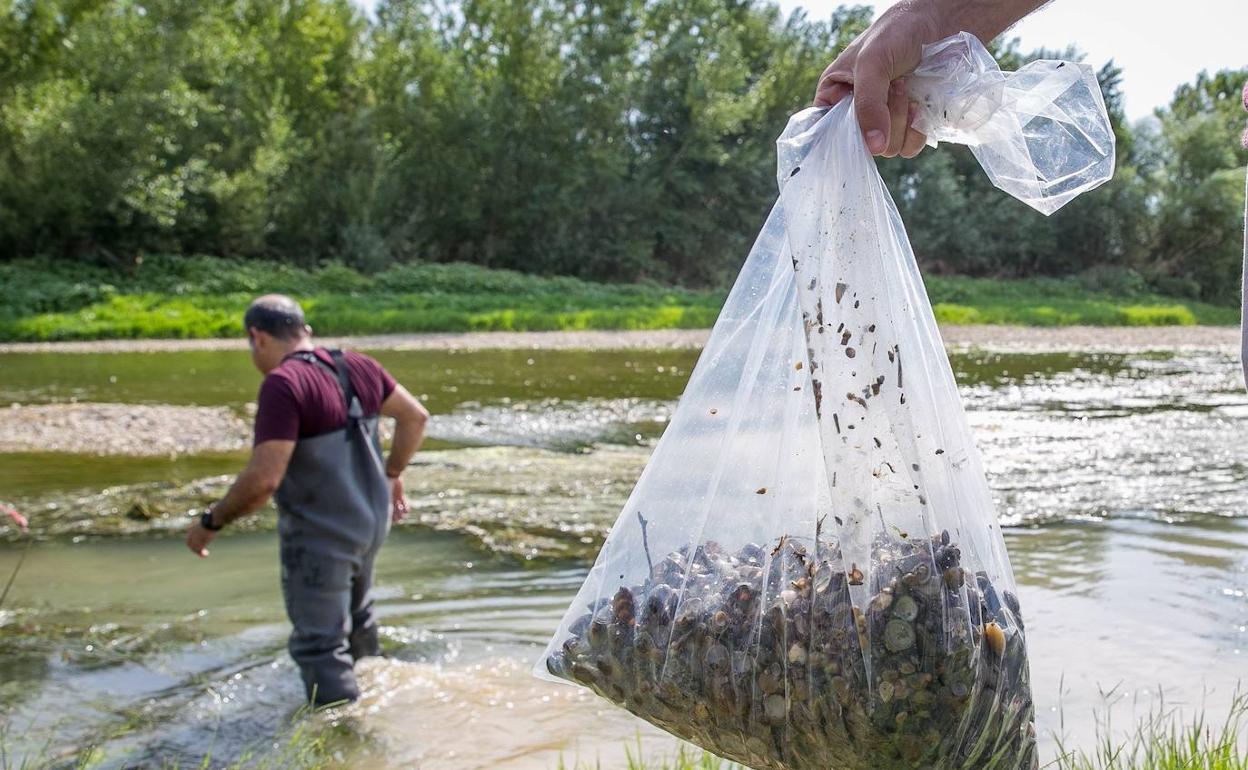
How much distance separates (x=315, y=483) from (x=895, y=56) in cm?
321

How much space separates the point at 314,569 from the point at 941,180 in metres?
32.6

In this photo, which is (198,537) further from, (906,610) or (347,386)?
(906,610)

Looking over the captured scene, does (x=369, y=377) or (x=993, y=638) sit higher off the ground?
(x=369, y=377)

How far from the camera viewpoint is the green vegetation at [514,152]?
1190 inches

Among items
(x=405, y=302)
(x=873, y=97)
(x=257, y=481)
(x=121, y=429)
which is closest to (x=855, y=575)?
(x=873, y=97)

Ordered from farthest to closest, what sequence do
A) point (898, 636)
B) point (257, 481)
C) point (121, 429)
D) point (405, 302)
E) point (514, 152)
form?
point (514, 152) < point (405, 302) < point (121, 429) < point (257, 481) < point (898, 636)

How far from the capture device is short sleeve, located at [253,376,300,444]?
4422mm

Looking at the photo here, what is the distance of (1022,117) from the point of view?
2057 millimetres

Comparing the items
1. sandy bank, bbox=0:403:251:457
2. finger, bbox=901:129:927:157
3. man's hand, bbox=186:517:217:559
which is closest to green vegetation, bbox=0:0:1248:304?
sandy bank, bbox=0:403:251:457

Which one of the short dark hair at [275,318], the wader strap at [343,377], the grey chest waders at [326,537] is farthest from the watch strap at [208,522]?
the short dark hair at [275,318]

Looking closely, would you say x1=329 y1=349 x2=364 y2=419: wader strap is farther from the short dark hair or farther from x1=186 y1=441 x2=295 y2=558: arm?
x1=186 y1=441 x2=295 y2=558: arm

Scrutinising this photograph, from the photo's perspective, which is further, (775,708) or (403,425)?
(403,425)

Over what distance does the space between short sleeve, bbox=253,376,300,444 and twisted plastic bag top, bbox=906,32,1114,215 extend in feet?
9.62

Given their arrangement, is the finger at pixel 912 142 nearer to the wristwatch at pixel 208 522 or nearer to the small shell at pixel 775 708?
the small shell at pixel 775 708
